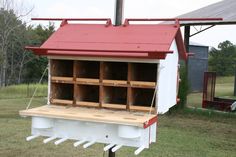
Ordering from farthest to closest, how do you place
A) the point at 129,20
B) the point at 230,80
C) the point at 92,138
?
the point at 230,80 < the point at 129,20 < the point at 92,138

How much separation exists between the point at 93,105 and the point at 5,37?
2000 centimetres

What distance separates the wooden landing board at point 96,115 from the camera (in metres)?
2.46

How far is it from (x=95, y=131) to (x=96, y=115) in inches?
4.3

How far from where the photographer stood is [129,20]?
3.03 meters

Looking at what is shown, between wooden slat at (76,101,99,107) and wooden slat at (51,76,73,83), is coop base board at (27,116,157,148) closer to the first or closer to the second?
wooden slat at (76,101,99,107)

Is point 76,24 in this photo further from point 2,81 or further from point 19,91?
point 2,81

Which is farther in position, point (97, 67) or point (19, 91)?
point (19, 91)

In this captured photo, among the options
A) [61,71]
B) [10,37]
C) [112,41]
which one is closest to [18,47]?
[10,37]

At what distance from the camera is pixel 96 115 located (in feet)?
8.62

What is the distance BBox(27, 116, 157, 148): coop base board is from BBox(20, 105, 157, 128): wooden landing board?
0.14ft

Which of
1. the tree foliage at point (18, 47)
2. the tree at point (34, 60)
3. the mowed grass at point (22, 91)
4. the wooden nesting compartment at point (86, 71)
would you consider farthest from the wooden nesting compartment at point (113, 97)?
the tree at point (34, 60)

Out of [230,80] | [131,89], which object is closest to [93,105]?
[131,89]

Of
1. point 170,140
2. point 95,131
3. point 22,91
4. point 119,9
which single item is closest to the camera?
point 95,131

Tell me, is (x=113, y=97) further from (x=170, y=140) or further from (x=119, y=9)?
(x=170, y=140)
